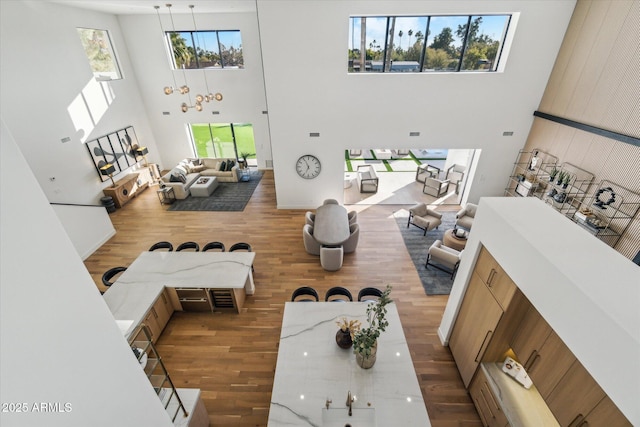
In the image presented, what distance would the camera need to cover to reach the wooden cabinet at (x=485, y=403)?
3.45 metres

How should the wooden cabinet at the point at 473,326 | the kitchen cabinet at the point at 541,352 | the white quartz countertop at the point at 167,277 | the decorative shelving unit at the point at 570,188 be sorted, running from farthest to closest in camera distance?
the decorative shelving unit at the point at 570,188 < the white quartz countertop at the point at 167,277 < the wooden cabinet at the point at 473,326 < the kitchen cabinet at the point at 541,352

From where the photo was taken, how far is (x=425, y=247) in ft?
24.1

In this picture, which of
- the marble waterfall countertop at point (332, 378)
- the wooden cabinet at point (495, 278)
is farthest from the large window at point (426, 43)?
the marble waterfall countertop at point (332, 378)

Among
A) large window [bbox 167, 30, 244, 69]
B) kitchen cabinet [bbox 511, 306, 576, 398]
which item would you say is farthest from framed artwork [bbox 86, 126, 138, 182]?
kitchen cabinet [bbox 511, 306, 576, 398]

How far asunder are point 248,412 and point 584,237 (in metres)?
4.76

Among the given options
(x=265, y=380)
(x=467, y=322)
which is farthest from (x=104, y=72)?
(x=467, y=322)

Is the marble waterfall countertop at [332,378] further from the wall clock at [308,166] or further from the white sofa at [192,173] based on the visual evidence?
the white sofa at [192,173]

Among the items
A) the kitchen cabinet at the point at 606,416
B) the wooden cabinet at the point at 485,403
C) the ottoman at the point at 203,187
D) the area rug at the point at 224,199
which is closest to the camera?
the kitchen cabinet at the point at 606,416

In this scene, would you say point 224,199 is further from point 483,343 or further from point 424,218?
point 483,343

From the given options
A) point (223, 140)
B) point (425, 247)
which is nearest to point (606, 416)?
point (425, 247)

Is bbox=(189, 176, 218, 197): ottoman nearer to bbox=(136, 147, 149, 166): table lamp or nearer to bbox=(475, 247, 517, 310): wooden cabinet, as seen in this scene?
bbox=(136, 147, 149, 166): table lamp

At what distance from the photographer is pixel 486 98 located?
24.3 ft

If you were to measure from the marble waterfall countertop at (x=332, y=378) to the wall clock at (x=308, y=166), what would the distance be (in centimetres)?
510

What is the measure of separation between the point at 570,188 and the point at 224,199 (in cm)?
961
